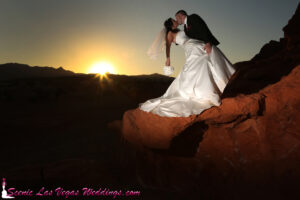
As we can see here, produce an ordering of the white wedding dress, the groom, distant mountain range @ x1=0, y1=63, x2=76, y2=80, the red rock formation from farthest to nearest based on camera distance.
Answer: distant mountain range @ x1=0, y1=63, x2=76, y2=80, the groom, the white wedding dress, the red rock formation

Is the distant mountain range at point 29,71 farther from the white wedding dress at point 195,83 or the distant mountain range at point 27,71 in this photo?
the white wedding dress at point 195,83

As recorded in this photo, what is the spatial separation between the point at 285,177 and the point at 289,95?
3.78 ft

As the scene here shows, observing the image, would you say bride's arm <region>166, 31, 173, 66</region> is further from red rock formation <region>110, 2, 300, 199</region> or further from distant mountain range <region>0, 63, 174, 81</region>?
distant mountain range <region>0, 63, 174, 81</region>

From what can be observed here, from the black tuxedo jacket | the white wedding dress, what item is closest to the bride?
the white wedding dress

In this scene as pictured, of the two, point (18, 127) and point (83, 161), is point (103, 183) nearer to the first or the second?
point (83, 161)

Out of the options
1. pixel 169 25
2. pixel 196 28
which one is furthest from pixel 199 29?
pixel 169 25

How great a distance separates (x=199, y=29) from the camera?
3973 millimetres

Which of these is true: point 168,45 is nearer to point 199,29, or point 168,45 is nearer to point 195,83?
point 199,29

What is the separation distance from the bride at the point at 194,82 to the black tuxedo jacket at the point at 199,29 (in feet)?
0.36

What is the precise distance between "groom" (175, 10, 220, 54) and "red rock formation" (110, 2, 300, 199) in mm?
785

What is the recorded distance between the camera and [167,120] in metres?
3.47

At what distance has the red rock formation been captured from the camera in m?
2.96

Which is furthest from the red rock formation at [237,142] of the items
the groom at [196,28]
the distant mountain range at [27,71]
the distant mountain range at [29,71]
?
the distant mountain range at [27,71]

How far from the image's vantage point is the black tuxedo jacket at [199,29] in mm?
3932
